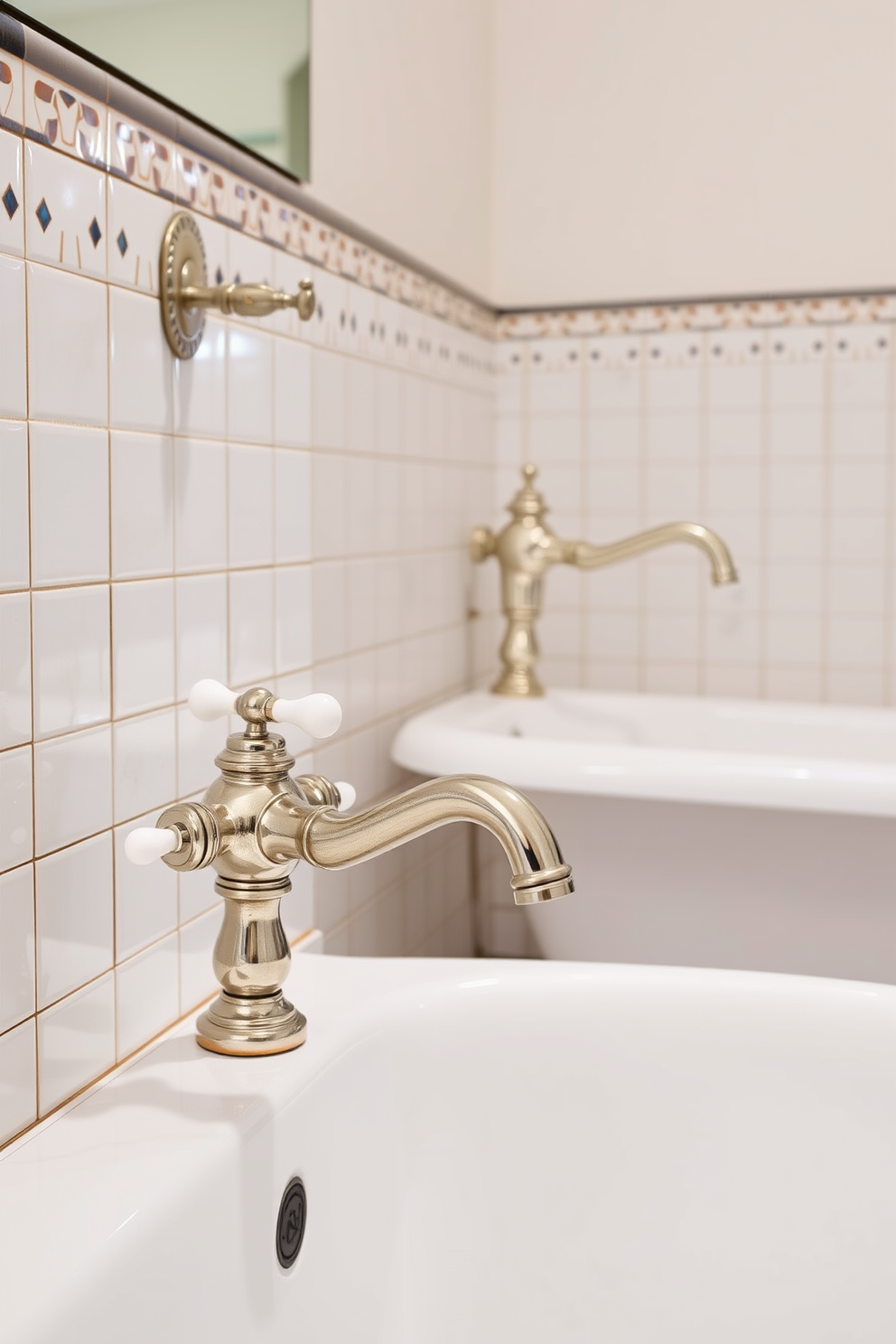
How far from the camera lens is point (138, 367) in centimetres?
94

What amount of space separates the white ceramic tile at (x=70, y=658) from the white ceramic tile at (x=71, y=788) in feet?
0.05

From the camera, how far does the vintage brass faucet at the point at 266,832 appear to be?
78 cm

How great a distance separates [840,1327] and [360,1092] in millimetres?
397

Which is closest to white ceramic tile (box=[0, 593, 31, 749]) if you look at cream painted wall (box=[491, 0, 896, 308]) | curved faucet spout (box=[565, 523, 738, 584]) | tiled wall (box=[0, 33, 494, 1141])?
tiled wall (box=[0, 33, 494, 1141])

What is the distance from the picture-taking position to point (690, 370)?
2.05 meters

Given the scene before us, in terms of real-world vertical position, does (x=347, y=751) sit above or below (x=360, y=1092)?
above

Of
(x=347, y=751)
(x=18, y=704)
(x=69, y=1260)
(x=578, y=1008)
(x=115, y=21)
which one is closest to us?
(x=69, y=1260)

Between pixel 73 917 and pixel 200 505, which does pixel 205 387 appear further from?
pixel 73 917

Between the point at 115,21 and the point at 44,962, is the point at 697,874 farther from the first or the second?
the point at 115,21

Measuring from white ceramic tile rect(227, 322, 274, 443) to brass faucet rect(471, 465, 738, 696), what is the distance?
28.2 inches

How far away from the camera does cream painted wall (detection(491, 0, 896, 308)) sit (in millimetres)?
1924

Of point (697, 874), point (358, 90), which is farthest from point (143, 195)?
point (697, 874)

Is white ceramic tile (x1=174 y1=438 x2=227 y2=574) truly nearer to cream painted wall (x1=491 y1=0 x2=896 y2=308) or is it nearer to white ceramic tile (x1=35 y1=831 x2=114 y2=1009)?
white ceramic tile (x1=35 y1=831 x2=114 y2=1009)

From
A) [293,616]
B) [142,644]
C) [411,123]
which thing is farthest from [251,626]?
[411,123]
